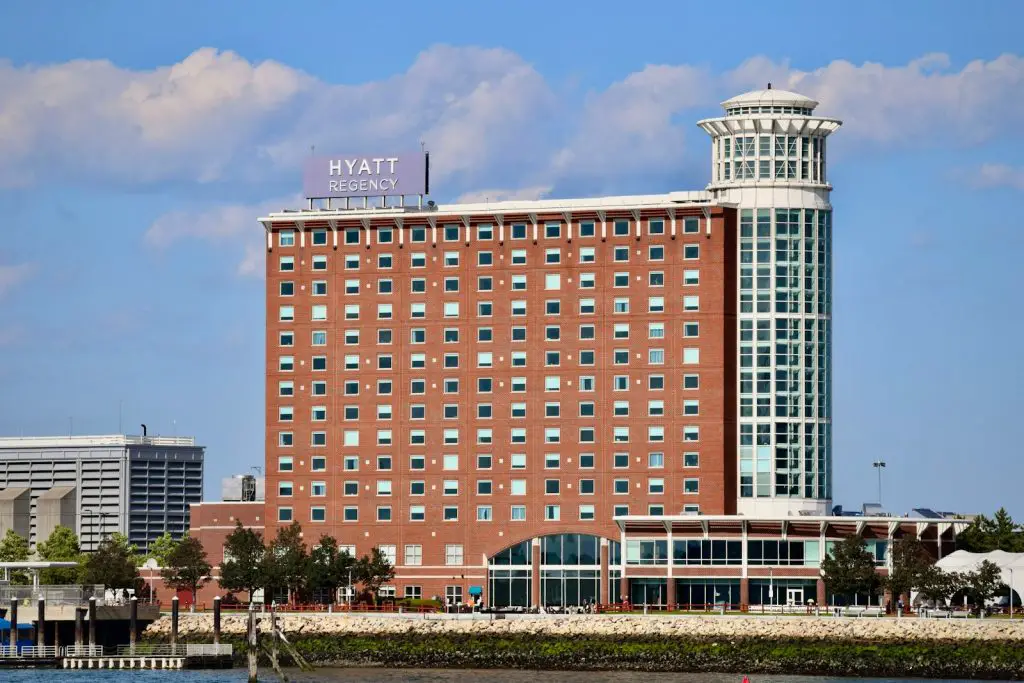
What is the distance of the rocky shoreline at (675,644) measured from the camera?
163 metres

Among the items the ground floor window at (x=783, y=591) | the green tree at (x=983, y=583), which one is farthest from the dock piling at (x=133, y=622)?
the green tree at (x=983, y=583)

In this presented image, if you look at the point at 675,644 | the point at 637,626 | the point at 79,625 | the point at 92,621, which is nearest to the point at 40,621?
the point at 79,625

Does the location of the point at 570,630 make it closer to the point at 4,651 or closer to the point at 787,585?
the point at 787,585

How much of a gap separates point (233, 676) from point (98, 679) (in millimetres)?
10635

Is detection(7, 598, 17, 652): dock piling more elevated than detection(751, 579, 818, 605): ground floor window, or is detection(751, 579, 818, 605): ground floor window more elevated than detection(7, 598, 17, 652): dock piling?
detection(751, 579, 818, 605): ground floor window

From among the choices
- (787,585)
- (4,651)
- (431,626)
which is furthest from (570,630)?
(4,651)

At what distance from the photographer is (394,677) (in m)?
163

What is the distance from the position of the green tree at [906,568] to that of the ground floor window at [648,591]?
67.2ft

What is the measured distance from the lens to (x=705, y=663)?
6604 inches

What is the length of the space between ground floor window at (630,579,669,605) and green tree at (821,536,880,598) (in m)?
15.2

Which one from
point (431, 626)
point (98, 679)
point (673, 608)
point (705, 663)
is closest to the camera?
point (98, 679)

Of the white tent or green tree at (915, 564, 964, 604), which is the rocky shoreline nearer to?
green tree at (915, 564, 964, 604)

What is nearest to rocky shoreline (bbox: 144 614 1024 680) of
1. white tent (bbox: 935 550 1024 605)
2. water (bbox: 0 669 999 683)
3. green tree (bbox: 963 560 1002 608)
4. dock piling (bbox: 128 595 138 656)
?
water (bbox: 0 669 999 683)

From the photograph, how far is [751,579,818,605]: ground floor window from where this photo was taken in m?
196
